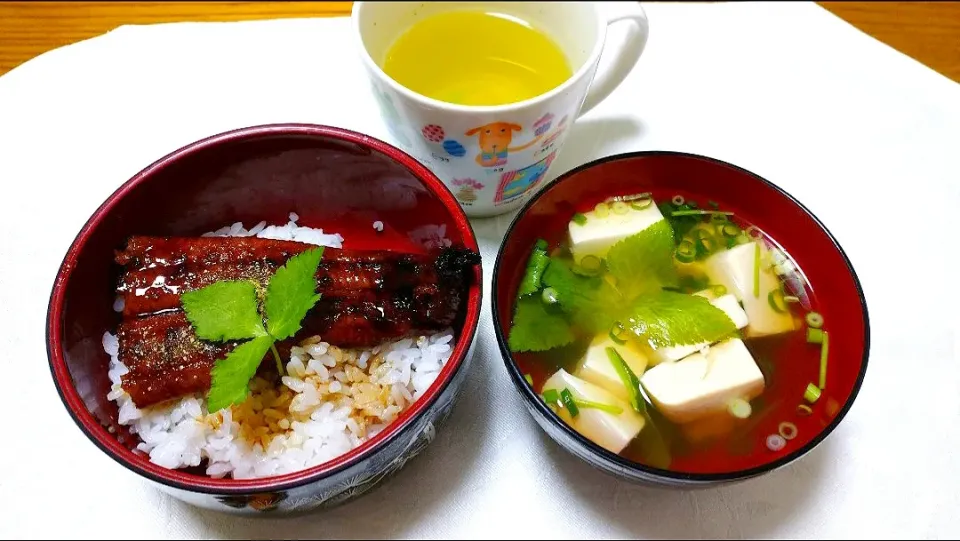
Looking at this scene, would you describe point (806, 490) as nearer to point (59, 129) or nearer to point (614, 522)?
point (614, 522)

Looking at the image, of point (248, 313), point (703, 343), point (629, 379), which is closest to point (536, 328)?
point (629, 379)

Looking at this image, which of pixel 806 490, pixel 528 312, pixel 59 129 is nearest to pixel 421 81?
pixel 528 312

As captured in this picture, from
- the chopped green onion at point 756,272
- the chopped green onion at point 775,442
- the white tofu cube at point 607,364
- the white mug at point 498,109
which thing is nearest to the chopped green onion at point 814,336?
the chopped green onion at point 756,272

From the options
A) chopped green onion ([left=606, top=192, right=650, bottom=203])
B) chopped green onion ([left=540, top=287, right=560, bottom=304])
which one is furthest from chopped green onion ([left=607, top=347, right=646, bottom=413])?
chopped green onion ([left=606, top=192, right=650, bottom=203])

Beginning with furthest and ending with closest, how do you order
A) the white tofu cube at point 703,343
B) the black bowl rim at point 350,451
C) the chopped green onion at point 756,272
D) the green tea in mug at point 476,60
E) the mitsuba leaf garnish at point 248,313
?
the green tea in mug at point 476,60, the chopped green onion at point 756,272, the white tofu cube at point 703,343, the mitsuba leaf garnish at point 248,313, the black bowl rim at point 350,451

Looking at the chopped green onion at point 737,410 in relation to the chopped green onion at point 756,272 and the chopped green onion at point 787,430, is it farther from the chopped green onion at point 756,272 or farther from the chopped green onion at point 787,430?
the chopped green onion at point 756,272

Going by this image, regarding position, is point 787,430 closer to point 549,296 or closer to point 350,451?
point 549,296
